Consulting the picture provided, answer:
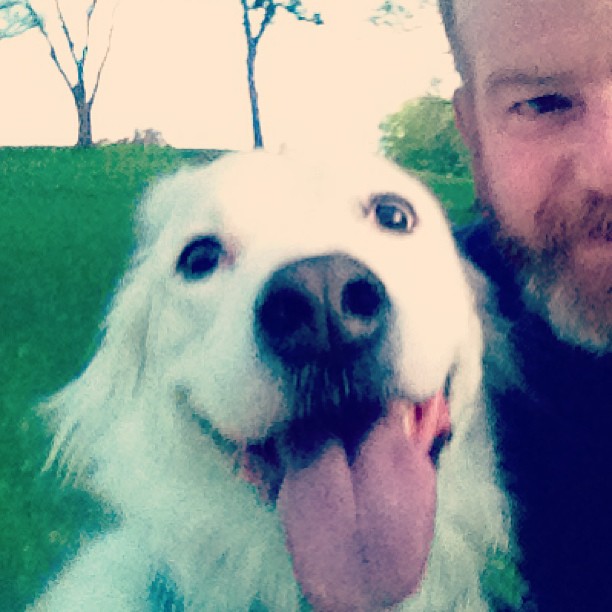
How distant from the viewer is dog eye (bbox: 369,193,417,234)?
119 centimetres

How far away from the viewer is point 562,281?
143 cm

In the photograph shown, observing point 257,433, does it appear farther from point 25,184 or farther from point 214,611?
point 25,184

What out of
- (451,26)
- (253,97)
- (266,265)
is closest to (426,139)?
(451,26)

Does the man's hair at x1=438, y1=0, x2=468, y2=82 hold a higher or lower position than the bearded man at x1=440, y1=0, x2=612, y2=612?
higher

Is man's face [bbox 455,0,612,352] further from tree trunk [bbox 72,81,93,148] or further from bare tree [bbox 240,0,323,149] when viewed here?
tree trunk [bbox 72,81,93,148]

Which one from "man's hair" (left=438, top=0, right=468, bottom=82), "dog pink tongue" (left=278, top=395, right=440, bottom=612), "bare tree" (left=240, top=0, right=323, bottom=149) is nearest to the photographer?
"dog pink tongue" (left=278, top=395, right=440, bottom=612)

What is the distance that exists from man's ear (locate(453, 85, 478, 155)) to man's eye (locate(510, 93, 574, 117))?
9 cm

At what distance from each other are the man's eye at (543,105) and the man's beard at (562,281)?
7.2 inches

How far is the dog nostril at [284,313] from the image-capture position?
0.94m

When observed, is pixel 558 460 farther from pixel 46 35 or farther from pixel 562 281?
pixel 46 35

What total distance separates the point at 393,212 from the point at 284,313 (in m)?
0.34

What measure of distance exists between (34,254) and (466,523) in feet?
3.15

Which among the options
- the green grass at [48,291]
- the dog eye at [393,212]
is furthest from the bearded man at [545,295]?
the green grass at [48,291]

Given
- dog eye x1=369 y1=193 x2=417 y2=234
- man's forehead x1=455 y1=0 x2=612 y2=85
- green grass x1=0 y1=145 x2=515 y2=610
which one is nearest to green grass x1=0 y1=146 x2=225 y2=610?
green grass x1=0 y1=145 x2=515 y2=610
